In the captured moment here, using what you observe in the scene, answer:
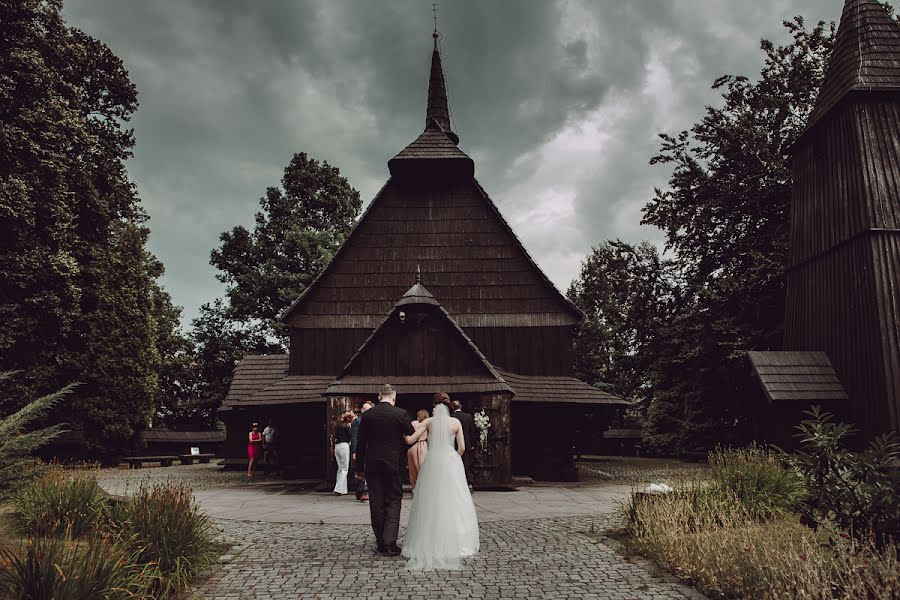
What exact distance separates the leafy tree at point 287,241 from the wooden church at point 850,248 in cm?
2695

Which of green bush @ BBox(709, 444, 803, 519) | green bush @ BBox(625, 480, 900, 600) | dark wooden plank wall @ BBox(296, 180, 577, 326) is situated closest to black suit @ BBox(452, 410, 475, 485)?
dark wooden plank wall @ BBox(296, 180, 577, 326)

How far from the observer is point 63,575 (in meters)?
4.72

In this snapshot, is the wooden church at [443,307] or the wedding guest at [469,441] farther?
A: the wooden church at [443,307]

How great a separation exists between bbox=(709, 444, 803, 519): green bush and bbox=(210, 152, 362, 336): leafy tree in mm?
31784

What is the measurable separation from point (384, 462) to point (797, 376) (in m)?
12.4

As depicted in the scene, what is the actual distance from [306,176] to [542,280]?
26961mm

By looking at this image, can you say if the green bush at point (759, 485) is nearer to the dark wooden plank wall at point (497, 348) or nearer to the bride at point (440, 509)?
the bride at point (440, 509)

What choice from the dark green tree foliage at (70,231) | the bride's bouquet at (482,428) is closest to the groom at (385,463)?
the bride's bouquet at (482,428)

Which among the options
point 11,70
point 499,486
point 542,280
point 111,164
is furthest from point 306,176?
point 499,486

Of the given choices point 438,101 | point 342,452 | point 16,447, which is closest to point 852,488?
point 16,447

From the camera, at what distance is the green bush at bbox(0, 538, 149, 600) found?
462 centimetres

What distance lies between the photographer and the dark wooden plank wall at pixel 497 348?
18812 mm

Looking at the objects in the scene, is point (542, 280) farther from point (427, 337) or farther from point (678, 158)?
point (678, 158)

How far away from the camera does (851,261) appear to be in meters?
15.9
